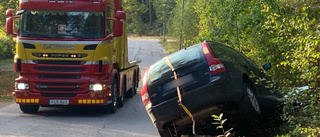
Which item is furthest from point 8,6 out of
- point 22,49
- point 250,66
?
point 250,66

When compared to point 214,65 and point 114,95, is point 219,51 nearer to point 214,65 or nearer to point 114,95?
point 214,65

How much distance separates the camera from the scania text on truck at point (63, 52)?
37.0 ft

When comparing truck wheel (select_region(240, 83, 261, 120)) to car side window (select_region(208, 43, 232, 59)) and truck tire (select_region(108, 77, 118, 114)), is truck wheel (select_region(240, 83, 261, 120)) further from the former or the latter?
truck tire (select_region(108, 77, 118, 114))

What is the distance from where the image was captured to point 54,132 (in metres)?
9.39

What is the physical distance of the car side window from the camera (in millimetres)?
7465

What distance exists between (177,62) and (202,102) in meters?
0.93

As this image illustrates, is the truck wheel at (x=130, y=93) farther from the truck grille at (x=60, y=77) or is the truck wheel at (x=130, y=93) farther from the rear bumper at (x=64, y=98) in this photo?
the truck grille at (x=60, y=77)

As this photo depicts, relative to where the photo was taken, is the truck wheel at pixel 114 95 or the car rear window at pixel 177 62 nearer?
the car rear window at pixel 177 62

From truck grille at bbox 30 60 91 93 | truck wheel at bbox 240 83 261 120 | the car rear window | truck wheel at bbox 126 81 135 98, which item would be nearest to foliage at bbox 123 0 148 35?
truck wheel at bbox 126 81 135 98

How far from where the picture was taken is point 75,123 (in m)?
10.7

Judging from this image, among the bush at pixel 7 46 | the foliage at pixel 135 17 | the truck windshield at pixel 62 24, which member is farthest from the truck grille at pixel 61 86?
the foliage at pixel 135 17

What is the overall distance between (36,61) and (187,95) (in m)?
5.65

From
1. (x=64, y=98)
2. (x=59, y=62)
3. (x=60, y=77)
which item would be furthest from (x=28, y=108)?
(x=59, y=62)

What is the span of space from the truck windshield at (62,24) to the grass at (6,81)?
4.01 meters
